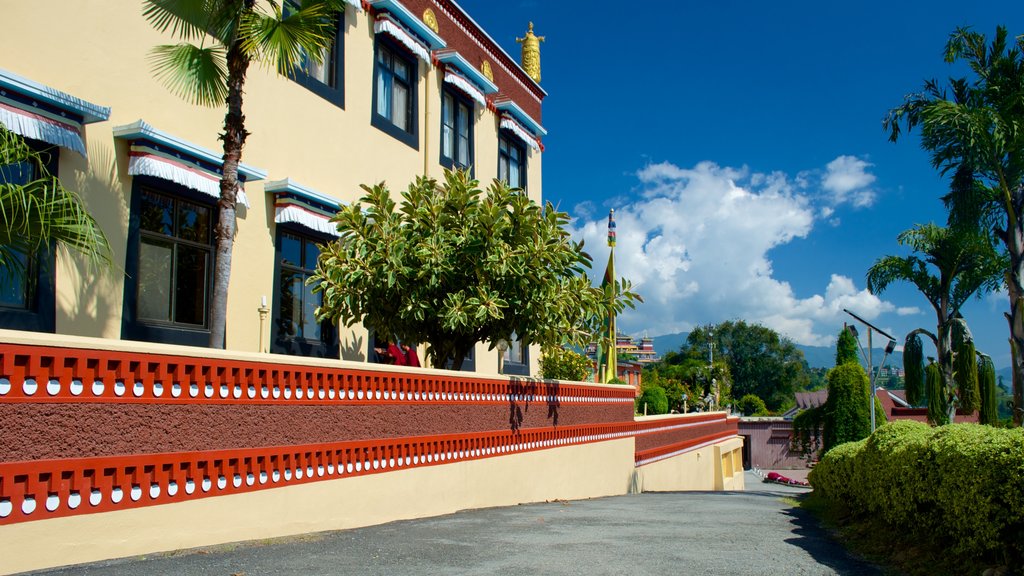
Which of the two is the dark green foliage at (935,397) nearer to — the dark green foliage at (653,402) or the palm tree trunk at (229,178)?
the palm tree trunk at (229,178)

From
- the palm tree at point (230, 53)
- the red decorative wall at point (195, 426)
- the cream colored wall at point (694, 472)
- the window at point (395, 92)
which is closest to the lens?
the red decorative wall at point (195, 426)

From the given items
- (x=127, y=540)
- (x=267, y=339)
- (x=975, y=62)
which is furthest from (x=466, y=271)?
(x=975, y=62)

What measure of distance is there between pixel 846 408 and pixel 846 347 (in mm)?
6466

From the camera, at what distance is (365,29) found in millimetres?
15953

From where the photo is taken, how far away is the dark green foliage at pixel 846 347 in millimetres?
→ 31516

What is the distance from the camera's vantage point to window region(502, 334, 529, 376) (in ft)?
72.6

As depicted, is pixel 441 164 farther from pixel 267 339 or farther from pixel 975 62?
pixel 975 62

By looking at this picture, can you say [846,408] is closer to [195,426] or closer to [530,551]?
[530,551]

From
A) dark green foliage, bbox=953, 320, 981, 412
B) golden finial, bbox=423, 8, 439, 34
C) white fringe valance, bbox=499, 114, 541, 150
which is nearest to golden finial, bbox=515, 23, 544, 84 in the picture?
white fringe valance, bbox=499, 114, 541, 150

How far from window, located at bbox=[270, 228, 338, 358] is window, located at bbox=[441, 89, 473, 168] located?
5552 mm

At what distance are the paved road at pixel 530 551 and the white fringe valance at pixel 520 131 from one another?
1344 cm

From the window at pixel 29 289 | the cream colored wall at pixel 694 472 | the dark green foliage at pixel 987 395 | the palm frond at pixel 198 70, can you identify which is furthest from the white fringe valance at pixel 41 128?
the dark green foliage at pixel 987 395

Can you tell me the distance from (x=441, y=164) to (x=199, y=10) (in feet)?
30.9

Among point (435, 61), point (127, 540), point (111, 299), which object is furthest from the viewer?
point (435, 61)
